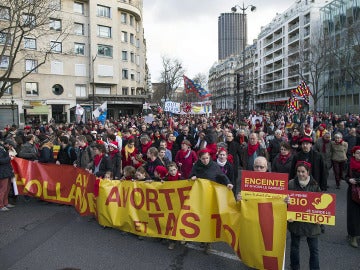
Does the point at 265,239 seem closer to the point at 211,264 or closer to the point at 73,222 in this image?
the point at 211,264

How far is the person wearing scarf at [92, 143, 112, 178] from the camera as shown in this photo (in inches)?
284

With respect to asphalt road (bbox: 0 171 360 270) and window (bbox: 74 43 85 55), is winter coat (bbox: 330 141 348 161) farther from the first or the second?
window (bbox: 74 43 85 55)

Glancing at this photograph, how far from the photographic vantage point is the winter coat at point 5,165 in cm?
746

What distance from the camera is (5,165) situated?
24.9ft

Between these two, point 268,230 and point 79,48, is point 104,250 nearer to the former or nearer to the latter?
point 268,230

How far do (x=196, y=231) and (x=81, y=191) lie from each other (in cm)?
301

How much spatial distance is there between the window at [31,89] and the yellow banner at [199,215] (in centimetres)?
3874

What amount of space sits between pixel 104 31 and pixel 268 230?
153 feet

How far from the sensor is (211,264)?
Answer: 4.79 metres

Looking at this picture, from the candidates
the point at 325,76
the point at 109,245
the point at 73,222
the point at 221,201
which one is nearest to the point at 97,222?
the point at 73,222

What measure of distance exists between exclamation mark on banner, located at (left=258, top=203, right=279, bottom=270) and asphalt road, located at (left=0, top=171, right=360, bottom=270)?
0.66 meters

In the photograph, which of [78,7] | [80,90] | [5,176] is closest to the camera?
[5,176]

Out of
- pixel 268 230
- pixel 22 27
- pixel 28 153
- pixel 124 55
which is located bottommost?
pixel 268 230

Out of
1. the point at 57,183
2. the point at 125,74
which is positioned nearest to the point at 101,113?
the point at 57,183
